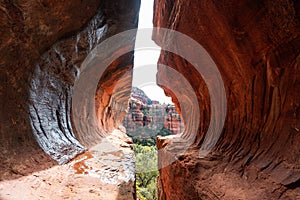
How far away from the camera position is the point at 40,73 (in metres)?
3.24

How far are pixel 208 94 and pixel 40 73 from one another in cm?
428

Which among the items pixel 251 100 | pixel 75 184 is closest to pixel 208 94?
pixel 251 100

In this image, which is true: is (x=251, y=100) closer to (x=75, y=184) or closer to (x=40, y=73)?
(x=75, y=184)

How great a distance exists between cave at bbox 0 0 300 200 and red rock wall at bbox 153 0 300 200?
0.05 ft

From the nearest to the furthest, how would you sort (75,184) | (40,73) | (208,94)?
1. (75,184)
2. (40,73)
3. (208,94)

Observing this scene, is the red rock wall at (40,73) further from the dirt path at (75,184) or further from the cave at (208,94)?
the dirt path at (75,184)

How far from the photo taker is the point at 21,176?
2287mm

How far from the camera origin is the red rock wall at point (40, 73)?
2.43 meters

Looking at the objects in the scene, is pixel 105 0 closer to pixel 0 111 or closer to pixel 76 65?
pixel 76 65

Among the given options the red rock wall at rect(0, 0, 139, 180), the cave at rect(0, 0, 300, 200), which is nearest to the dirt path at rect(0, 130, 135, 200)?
the cave at rect(0, 0, 300, 200)

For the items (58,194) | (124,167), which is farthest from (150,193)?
(58,194)

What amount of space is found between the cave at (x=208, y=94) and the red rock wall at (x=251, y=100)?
2 cm

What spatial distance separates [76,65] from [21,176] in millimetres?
2909

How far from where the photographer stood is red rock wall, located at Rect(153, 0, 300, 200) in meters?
2.65
